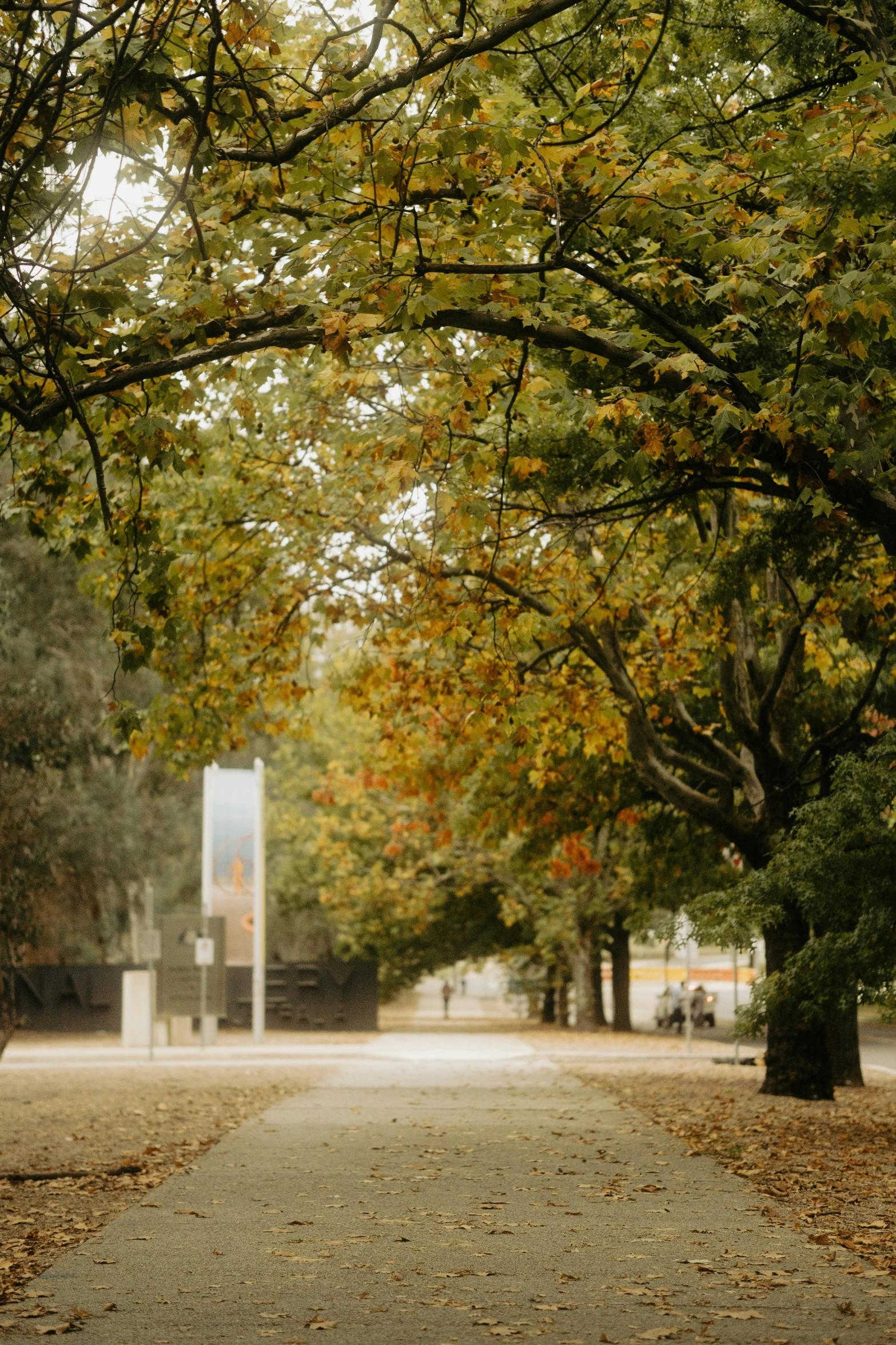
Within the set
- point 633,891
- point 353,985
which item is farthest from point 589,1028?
point 633,891

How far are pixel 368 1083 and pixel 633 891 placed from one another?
15.0ft

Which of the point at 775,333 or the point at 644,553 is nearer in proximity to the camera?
the point at 775,333

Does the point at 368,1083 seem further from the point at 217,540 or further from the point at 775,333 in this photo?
the point at 775,333

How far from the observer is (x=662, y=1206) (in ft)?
25.8

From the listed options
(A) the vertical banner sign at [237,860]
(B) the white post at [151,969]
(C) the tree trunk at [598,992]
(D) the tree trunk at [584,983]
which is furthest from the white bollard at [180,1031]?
(C) the tree trunk at [598,992]

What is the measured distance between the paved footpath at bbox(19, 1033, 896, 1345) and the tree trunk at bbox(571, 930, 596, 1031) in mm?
23540

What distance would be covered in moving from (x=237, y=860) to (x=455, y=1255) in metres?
23.7

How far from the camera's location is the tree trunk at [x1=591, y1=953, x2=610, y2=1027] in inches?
1444

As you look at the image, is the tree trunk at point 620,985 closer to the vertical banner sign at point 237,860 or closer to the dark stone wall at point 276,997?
the dark stone wall at point 276,997

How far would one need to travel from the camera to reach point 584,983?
1405 inches

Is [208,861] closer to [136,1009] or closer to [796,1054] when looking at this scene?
[136,1009]

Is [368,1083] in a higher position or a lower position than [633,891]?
lower

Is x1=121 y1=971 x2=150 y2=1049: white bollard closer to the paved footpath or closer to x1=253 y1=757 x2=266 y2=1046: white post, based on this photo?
x1=253 y1=757 x2=266 y2=1046: white post

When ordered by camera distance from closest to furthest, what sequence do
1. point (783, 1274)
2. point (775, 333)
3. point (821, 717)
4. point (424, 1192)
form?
point (783, 1274) → point (424, 1192) → point (775, 333) → point (821, 717)
